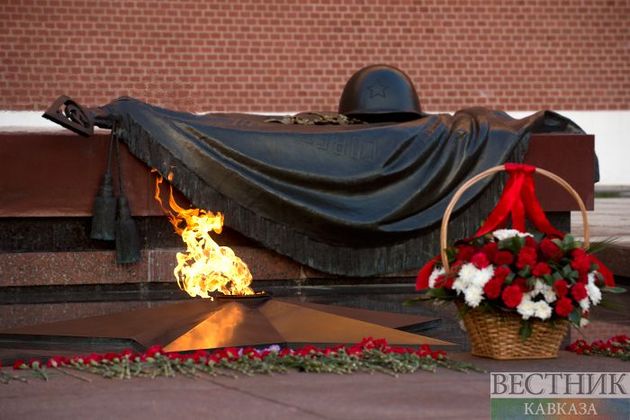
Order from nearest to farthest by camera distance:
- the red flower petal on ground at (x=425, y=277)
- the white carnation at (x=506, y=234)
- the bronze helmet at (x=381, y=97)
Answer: the white carnation at (x=506, y=234) → the red flower petal on ground at (x=425, y=277) → the bronze helmet at (x=381, y=97)

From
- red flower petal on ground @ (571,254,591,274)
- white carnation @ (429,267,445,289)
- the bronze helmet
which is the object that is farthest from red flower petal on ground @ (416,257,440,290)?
the bronze helmet

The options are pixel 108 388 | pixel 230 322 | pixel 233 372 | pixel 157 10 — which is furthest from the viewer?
pixel 157 10

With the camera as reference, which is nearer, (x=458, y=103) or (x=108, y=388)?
(x=108, y=388)

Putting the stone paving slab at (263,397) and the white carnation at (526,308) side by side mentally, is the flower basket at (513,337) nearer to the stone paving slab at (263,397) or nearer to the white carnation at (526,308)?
the white carnation at (526,308)

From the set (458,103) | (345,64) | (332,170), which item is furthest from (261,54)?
(332,170)

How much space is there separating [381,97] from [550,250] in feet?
11.3

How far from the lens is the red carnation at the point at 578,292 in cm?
333

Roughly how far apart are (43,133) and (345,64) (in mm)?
5051

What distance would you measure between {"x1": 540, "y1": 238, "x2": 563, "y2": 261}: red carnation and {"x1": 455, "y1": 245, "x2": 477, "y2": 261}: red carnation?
0.20 metres

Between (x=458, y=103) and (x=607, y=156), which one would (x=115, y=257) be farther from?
(x=607, y=156)

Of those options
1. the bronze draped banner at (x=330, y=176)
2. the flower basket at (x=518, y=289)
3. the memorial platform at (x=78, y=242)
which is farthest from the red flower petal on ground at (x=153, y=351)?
the bronze draped banner at (x=330, y=176)

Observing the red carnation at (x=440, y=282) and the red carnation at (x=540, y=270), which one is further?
the red carnation at (x=440, y=282)

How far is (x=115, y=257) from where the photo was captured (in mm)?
6078

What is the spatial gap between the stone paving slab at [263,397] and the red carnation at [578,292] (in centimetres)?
23
